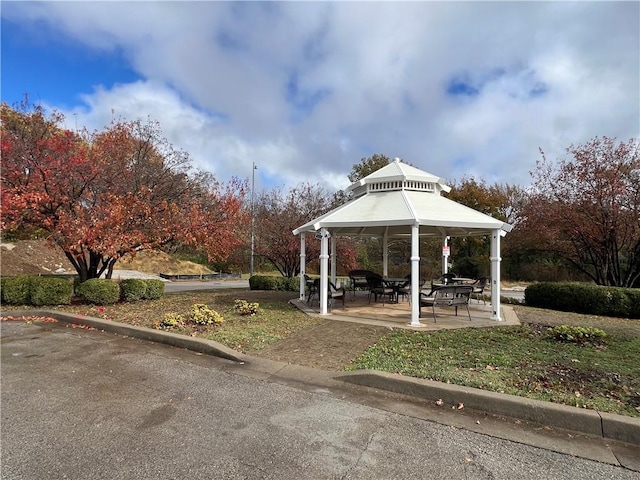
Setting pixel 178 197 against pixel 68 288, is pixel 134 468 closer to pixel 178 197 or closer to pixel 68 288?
pixel 68 288

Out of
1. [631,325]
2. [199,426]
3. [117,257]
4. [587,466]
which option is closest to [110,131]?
[117,257]

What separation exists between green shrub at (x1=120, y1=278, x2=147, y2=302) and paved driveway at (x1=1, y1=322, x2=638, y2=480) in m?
6.44

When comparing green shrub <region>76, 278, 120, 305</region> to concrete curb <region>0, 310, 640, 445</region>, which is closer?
concrete curb <region>0, 310, 640, 445</region>

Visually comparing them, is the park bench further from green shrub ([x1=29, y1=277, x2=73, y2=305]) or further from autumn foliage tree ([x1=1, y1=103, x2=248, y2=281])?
green shrub ([x1=29, y1=277, x2=73, y2=305])

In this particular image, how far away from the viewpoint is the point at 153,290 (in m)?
12.3

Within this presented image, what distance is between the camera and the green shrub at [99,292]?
427 inches

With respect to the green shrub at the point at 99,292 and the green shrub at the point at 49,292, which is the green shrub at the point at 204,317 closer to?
the green shrub at the point at 99,292

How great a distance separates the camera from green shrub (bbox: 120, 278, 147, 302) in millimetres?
11617

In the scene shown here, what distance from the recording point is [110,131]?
12898 mm

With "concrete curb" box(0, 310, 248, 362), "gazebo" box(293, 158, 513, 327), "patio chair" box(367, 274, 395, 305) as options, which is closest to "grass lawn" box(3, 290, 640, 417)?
"concrete curb" box(0, 310, 248, 362)

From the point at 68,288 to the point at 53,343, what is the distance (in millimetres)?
4819

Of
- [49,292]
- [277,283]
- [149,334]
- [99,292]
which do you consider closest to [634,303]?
[149,334]

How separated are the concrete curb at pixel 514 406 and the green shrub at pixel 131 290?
9.01 metres

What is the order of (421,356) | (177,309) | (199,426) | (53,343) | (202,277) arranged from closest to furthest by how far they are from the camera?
(199,426) < (421,356) < (53,343) < (177,309) < (202,277)
